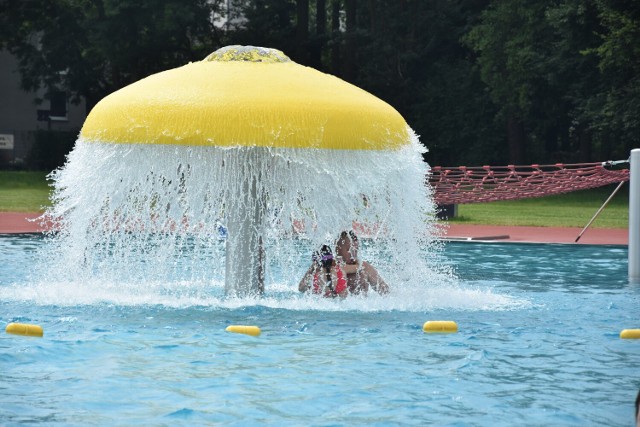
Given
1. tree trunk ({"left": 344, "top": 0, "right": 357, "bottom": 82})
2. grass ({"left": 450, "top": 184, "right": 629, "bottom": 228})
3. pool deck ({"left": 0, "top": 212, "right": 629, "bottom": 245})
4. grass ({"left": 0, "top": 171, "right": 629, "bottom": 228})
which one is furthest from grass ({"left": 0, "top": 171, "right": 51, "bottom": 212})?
tree trunk ({"left": 344, "top": 0, "right": 357, "bottom": 82})

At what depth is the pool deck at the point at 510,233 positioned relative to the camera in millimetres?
21359

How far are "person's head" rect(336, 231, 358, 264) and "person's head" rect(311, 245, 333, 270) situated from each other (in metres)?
0.18

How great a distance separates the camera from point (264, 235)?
12.2 m

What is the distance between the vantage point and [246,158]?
1168 cm

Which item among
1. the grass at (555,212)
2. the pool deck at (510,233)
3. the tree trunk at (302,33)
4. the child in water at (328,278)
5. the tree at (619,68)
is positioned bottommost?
the grass at (555,212)

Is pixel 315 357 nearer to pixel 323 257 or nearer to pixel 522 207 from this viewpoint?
pixel 323 257

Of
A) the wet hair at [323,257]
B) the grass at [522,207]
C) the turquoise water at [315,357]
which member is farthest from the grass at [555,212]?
the wet hair at [323,257]

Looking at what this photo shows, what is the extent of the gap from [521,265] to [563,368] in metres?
8.64

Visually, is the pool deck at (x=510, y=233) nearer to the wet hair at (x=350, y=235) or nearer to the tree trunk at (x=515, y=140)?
the wet hair at (x=350, y=235)

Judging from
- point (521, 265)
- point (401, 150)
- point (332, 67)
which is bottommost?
point (521, 265)

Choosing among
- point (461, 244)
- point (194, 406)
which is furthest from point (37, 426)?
point (461, 244)

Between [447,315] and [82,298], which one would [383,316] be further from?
[82,298]

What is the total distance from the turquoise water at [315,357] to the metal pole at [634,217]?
118 centimetres

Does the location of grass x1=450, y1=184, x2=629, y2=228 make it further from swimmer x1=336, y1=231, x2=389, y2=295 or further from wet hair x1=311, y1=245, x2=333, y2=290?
wet hair x1=311, y1=245, x2=333, y2=290
